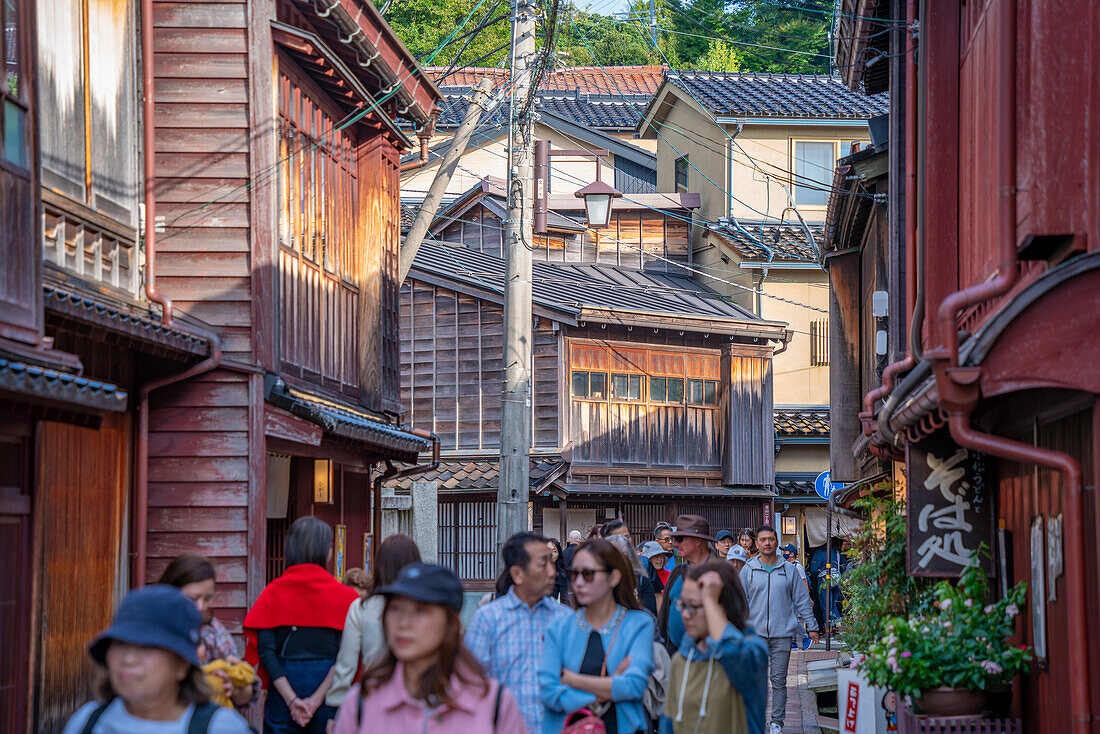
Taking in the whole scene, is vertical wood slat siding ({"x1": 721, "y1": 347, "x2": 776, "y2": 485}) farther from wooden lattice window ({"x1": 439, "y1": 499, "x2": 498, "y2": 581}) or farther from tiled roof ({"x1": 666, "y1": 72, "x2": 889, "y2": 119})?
tiled roof ({"x1": 666, "y1": 72, "x2": 889, "y2": 119})

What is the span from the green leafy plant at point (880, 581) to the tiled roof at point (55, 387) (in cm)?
643

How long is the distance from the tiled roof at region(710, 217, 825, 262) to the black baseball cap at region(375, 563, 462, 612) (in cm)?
3114

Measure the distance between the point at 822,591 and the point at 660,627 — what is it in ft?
67.7

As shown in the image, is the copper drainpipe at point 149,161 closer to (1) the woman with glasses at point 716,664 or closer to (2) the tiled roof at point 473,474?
(1) the woman with glasses at point 716,664

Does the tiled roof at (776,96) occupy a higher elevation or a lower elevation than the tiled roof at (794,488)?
higher

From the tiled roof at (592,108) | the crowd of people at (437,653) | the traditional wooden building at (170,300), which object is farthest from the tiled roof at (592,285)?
the crowd of people at (437,653)

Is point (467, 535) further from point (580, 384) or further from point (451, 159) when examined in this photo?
point (451, 159)

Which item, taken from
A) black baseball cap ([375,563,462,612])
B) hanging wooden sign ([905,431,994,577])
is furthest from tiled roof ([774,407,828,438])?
black baseball cap ([375,563,462,612])

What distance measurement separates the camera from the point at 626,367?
97.2ft

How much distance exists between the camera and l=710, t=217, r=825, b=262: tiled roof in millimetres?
34906

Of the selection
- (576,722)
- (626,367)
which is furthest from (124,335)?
(626,367)

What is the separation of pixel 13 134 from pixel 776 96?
30984 millimetres

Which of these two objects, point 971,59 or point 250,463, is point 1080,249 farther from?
point 250,463

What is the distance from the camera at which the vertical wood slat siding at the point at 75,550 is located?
9.27 meters
